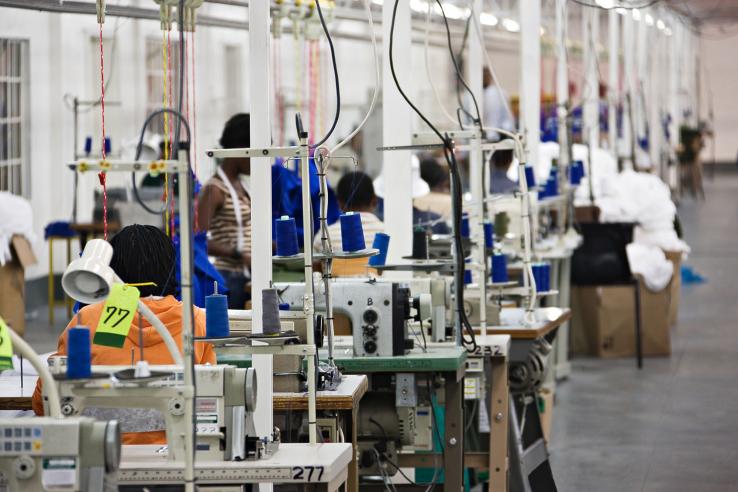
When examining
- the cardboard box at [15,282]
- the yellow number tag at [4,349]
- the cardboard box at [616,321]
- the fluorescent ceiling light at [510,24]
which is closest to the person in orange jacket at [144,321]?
the yellow number tag at [4,349]

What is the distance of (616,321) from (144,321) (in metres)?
5.57

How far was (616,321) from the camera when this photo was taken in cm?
845

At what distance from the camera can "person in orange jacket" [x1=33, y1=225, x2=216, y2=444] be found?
10.4 ft

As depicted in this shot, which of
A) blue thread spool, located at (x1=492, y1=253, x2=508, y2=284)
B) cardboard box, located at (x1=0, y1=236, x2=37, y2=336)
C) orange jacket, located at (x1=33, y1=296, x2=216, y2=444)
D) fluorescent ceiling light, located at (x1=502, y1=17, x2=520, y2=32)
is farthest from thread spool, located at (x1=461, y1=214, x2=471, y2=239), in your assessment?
fluorescent ceiling light, located at (x1=502, y1=17, x2=520, y2=32)

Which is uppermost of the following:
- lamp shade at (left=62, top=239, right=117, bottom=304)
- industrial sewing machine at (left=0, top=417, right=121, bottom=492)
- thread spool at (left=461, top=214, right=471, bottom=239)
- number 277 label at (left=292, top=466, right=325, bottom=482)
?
thread spool at (left=461, top=214, right=471, bottom=239)

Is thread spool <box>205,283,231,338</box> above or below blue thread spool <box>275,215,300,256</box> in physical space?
below

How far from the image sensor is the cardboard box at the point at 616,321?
327 inches

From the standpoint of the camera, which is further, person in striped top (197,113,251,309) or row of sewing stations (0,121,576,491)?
person in striped top (197,113,251,309)

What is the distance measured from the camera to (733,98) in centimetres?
3009

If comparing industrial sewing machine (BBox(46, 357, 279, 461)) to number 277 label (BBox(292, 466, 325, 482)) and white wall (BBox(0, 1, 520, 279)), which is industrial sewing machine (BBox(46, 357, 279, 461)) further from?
white wall (BBox(0, 1, 520, 279))

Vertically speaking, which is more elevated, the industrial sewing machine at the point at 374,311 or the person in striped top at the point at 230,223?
the person in striped top at the point at 230,223

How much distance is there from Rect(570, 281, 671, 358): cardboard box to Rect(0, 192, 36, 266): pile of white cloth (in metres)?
3.68

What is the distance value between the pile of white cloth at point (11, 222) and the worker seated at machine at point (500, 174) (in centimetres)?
317

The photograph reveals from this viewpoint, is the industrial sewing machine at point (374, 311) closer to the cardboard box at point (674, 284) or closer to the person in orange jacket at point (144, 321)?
the person in orange jacket at point (144, 321)
